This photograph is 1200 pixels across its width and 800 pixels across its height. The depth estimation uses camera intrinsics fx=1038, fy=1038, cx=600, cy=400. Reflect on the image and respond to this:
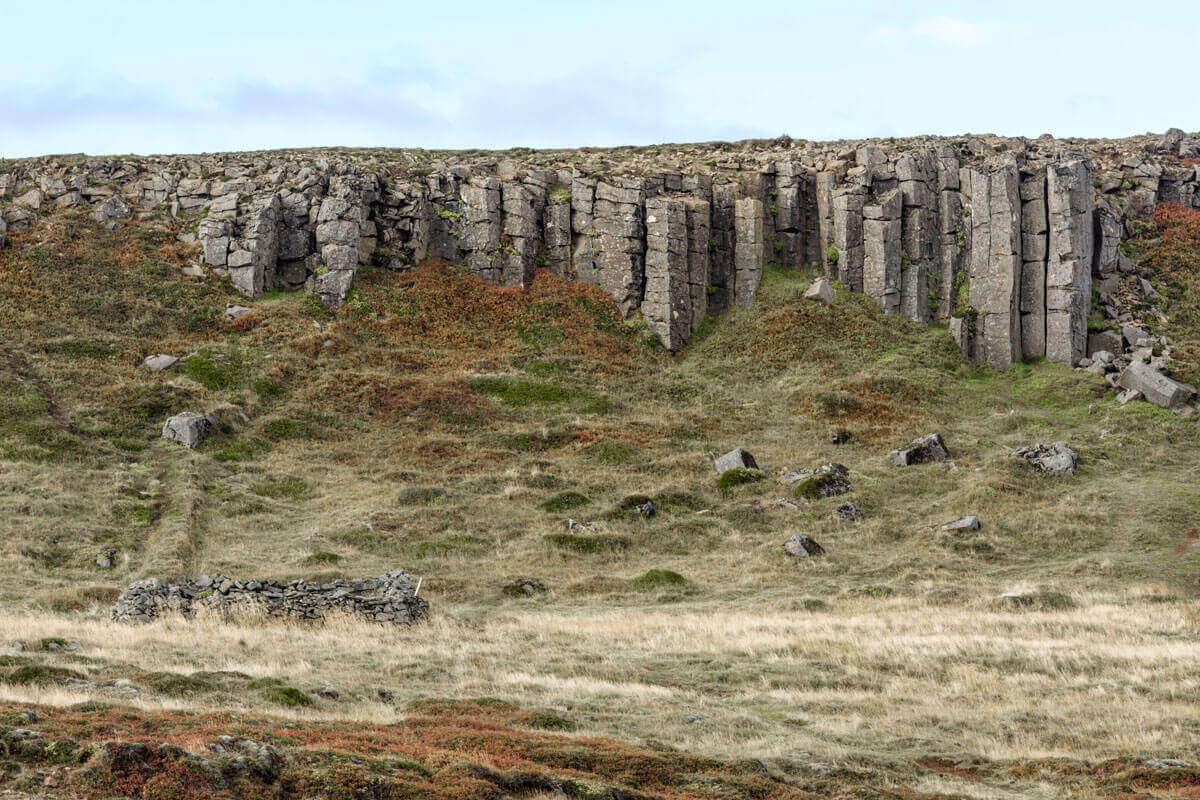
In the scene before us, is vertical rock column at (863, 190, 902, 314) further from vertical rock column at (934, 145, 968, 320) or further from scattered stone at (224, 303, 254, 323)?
scattered stone at (224, 303, 254, 323)

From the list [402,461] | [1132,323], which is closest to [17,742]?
A: [402,461]

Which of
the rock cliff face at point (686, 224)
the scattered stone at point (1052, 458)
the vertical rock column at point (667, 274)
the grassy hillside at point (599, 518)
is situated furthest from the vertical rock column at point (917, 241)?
the scattered stone at point (1052, 458)

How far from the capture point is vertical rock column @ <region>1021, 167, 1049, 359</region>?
69.8 metres

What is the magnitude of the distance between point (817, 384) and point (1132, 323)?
2224 cm

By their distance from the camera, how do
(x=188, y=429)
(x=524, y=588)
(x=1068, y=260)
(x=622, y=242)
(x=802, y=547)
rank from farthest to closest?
1. (x=622, y=242)
2. (x=1068, y=260)
3. (x=188, y=429)
4. (x=802, y=547)
5. (x=524, y=588)

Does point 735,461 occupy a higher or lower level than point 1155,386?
lower

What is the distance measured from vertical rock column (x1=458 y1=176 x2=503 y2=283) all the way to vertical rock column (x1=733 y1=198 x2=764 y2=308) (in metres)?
17.4

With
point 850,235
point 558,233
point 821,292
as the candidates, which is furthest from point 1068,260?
point 558,233

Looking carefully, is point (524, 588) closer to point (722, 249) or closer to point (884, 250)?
point (722, 249)

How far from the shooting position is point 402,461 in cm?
5541

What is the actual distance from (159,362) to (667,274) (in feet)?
111

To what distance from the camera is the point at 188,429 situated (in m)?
54.9

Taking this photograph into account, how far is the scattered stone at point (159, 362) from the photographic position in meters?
61.9

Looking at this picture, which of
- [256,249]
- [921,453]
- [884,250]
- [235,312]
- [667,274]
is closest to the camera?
[921,453]
